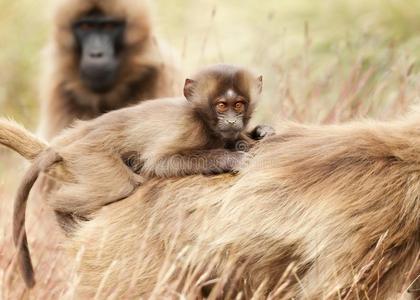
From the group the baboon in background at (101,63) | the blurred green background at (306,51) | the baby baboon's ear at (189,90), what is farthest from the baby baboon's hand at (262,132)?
the baboon in background at (101,63)

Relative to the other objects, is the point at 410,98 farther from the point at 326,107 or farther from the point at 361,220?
the point at 361,220

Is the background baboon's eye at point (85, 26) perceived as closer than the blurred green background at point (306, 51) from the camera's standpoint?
No

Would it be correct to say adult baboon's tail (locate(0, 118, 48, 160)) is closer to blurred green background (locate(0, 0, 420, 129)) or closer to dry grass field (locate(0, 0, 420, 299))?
dry grass field (locate(0, 0, 420, 299))

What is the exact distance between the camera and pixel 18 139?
16.4ft

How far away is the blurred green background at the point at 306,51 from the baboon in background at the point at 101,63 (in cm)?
31

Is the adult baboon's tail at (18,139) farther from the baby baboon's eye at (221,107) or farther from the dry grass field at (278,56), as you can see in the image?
the baby baboon's eye at (221,107)

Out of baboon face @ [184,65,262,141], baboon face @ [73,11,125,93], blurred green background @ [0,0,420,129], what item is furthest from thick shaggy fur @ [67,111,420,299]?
baboon face @ [73,11,125,93]

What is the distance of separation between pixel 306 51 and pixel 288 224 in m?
3.53

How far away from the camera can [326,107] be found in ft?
26.5

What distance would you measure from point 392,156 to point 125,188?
3.85 feet

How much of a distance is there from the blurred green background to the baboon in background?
311 mm

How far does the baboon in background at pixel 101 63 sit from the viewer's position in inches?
324

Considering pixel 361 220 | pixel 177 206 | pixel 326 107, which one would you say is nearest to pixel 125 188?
pixel 177 206

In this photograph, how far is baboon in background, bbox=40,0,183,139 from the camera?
8.23m
